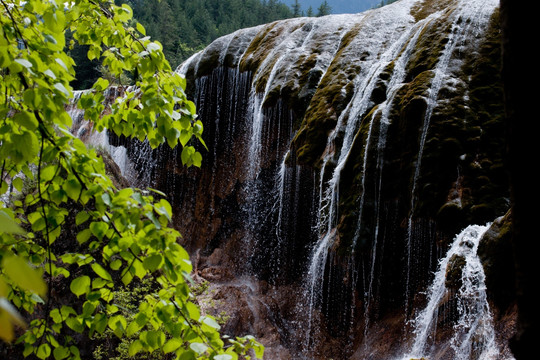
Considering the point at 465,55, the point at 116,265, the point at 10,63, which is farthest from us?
the point at 465,55

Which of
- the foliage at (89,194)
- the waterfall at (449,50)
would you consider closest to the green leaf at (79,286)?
the foliage at (89,194)

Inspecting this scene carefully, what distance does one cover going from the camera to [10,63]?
6.02 feet

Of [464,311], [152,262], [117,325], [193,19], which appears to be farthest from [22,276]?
[193,19]

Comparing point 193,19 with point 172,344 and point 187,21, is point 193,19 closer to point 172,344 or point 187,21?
point 187,21

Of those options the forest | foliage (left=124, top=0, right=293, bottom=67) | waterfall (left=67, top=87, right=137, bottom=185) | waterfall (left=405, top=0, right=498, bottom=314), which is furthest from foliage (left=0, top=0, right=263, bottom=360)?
foliage (left=124, top=0, right=293, bottom=67)

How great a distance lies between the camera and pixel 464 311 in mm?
5871

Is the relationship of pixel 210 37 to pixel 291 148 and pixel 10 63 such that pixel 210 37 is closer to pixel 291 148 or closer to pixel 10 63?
pixel 291 148

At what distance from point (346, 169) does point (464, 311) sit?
11.8 feet

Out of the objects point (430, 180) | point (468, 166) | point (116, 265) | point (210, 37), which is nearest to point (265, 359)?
point (430, 180)

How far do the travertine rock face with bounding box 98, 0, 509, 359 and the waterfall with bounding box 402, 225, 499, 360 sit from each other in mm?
384

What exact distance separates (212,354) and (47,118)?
138 cm

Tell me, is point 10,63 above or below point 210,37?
below

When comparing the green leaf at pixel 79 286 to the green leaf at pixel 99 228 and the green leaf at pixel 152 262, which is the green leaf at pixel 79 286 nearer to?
the green leaf at pixel 99 228

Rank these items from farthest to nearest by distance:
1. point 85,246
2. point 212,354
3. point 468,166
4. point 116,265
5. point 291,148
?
point 291,148 → point 85,246 → point 468,166 → point 116,265 → point 212,354
